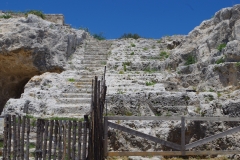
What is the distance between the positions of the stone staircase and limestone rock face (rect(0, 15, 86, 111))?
0.67 meters

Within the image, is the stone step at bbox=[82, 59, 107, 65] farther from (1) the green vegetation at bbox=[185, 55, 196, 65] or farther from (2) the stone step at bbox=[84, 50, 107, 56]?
(1) the green vegetation at bbox=[185, 55, 196, 65]

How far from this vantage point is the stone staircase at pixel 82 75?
36.3 ft

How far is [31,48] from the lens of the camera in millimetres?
15797

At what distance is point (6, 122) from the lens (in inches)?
288

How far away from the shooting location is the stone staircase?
11.1 m

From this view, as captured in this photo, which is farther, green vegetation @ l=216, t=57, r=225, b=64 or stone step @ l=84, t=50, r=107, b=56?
stone step @ l=84, t=50, r=107, b=56

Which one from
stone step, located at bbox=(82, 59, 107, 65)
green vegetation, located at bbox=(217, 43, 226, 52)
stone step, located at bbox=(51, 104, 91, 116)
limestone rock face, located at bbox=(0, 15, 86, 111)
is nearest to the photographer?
stone step, located at bbox=(51, 104, 91, 116)

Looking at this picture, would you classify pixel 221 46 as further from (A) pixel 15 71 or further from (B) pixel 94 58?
(A) pixel 15 71

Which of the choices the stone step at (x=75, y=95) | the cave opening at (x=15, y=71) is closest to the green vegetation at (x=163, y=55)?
the cave opening at (x=15, y=71)

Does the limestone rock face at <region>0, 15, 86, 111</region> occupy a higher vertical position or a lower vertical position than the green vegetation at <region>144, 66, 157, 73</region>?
higher

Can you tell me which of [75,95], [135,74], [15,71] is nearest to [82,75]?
[135,74]

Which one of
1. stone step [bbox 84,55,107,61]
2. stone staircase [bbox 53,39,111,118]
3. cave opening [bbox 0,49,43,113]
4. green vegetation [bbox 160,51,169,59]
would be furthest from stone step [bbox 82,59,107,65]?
green vegetation [bbox 160,51,169,59]

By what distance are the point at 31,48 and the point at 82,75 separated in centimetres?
299

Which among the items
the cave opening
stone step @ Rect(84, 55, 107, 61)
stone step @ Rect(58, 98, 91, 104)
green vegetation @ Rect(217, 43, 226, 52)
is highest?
green vegetation @ Rect(217, 43, 226, 52)
